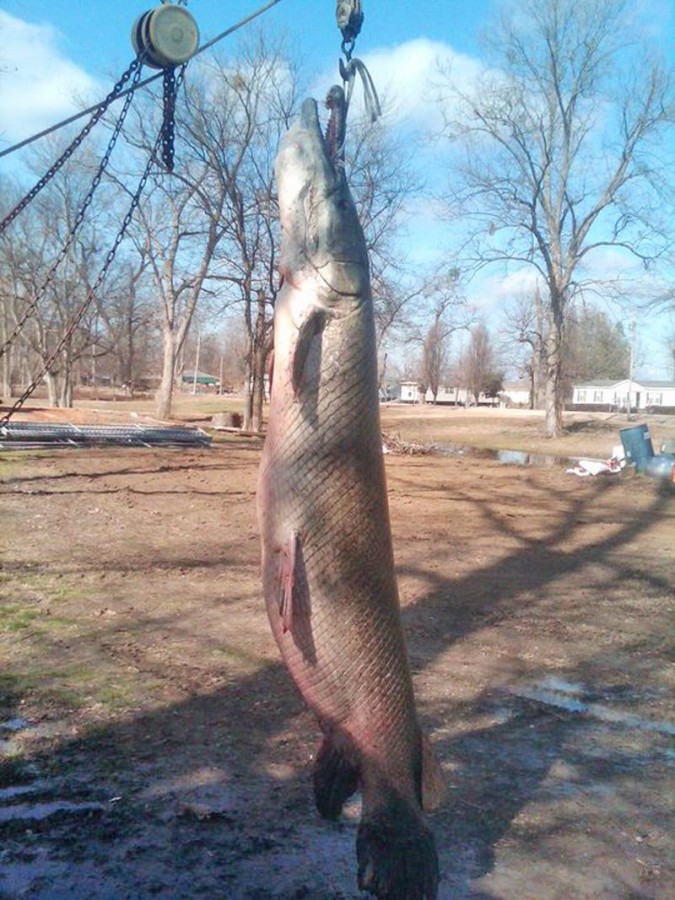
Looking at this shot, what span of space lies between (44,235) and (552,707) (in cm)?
3449

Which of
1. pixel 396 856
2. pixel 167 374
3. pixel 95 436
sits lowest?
pixel 396 856

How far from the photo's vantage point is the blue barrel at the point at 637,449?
1925cm

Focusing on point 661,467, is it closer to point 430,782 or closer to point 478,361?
point 430,782

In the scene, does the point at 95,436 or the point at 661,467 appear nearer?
the point at 661,467

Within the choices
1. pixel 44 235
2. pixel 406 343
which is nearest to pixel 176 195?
pixel 44 235

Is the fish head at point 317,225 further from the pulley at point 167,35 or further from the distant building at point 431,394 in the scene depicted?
the distant building at point 431,394

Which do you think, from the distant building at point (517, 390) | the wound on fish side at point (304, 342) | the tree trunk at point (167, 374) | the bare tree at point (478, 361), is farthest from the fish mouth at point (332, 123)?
the distant building at point (517, 390)

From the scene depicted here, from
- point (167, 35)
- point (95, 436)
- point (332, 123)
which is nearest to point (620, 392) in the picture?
point (95, 436)

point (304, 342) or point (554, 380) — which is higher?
point (554, 380)

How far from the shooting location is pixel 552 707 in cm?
541

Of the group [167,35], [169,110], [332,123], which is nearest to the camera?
[332,123]

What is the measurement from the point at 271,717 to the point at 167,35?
4.41 meters

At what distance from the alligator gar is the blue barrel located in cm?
1786

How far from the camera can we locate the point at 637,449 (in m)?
19.4
